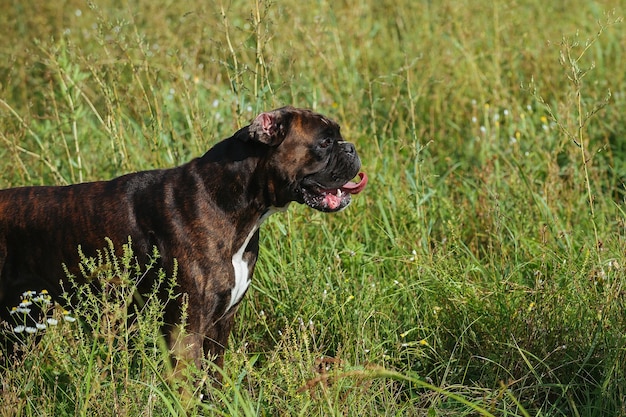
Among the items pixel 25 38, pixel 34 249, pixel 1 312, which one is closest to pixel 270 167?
pixel 34 249

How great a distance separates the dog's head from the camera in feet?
13.3

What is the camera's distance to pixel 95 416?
11.2 ft

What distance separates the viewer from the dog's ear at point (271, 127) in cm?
394

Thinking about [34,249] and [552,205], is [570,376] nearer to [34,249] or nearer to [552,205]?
[552,205]

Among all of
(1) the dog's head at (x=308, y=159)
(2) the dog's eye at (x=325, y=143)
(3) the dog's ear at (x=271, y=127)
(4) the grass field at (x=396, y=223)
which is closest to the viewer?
(4) the grass field at (x=396, y=223)

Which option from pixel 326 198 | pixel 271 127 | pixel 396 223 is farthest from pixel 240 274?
pixel 396 223

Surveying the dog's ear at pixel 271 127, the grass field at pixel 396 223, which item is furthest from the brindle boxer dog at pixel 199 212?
the grass field at pixel 396 223

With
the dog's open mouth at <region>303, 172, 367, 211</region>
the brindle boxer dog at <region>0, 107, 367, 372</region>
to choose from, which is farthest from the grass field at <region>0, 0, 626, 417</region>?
the dog's open mouth at <region>303, 172, 367, 211</region>

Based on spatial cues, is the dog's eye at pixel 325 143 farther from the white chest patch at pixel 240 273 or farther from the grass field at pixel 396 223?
the grass field at pixel 396 223

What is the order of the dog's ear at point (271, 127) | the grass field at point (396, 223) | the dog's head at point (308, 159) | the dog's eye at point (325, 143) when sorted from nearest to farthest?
the grass field at point (396, 223) < the dog's ear at point (271, 127) < the dog's head at point (308, 159) < the dog's eye at point (325, 143)

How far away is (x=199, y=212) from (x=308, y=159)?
54 cm

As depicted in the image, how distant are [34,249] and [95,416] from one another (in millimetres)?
1064

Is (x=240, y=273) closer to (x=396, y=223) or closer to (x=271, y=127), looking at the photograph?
(x=271, y=127)

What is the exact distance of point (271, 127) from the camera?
4008 mm
